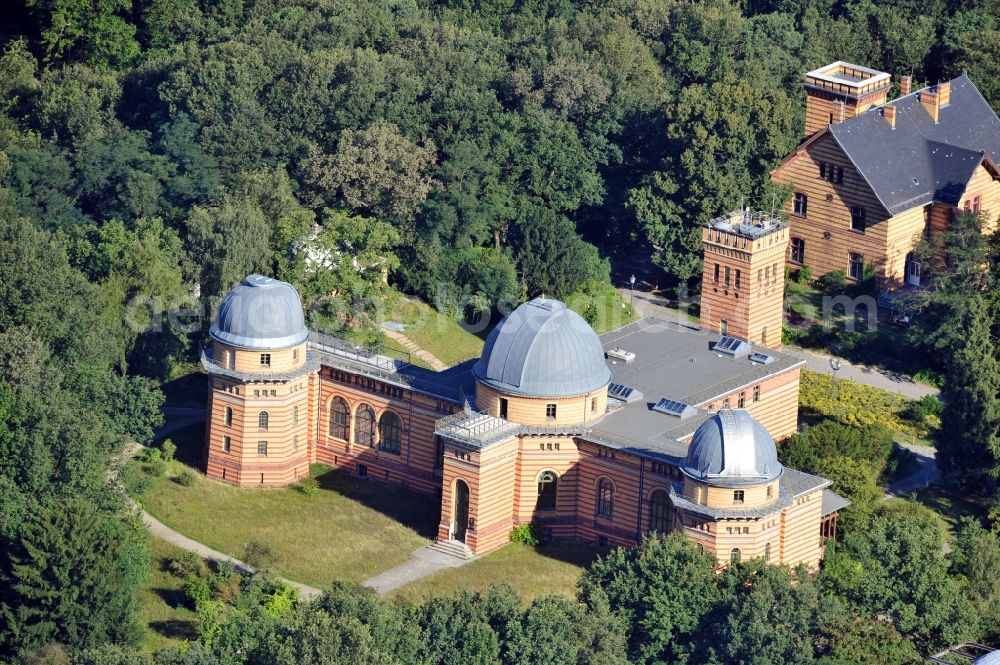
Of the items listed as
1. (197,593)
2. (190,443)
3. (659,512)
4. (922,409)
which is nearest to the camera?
(197,593)

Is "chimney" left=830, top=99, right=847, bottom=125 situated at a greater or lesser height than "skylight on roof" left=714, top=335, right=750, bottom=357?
greater

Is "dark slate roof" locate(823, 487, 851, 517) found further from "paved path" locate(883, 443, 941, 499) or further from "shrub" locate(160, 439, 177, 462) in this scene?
"shrub" locate(160, 439, 177, 462)

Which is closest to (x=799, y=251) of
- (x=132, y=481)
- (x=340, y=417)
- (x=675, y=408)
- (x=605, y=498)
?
(x=675, y=408)

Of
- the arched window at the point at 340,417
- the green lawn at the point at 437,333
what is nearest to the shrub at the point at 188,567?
the arched window at the point at 340,417

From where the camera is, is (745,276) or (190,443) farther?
(745,276)

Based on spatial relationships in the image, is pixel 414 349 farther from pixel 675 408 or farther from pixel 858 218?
pixel 858 218

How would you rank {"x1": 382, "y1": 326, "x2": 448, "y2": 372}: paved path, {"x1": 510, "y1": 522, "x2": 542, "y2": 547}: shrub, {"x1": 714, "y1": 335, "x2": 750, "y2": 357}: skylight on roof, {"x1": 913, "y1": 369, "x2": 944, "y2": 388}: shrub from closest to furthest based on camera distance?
{"x1": 510, "y1": 522, "x2": 542, "y2": 547}: shrub → {"x1": 714, "y1": 335, "x2": 750, "y2": 357}: skylight on roof → {"x1": 913, "y1": 369, "x2": 944, "y2": 388}: shrub → {"x1": 382, "y1": 326, "x2": 448, "y2": 372}: paved path

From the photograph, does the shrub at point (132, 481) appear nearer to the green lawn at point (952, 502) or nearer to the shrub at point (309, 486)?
the shrub at point (309, 486)

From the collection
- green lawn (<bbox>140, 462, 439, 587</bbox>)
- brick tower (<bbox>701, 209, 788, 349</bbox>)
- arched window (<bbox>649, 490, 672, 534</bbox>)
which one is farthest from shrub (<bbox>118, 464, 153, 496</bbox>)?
brick tower (<bbox>701, 209, 788, 349</bbox>)
